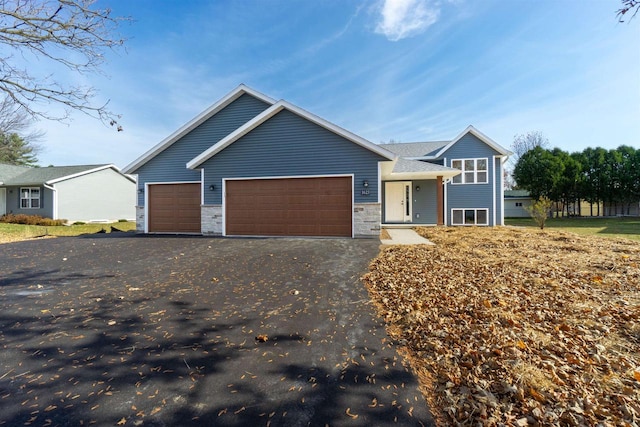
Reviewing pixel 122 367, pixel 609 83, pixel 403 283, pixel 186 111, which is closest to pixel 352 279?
pixel 403 283

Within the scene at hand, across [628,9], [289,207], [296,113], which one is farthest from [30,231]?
[628,9]

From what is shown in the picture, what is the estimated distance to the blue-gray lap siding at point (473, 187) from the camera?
54.8 ft

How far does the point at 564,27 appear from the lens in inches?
275

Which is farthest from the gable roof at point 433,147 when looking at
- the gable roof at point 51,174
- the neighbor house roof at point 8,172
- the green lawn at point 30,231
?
the neighbor house roof at point 8,172

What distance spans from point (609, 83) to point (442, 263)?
6734 mm

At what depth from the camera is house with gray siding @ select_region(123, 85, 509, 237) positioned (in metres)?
10.7

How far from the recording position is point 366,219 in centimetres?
1064

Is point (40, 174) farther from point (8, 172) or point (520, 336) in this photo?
point (520, 336)

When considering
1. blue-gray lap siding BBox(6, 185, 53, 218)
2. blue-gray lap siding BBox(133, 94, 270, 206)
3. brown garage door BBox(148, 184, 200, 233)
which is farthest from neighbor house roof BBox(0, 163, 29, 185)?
brown garage door BBox(148, 184, 200, 233)

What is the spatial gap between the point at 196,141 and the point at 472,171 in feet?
50.9

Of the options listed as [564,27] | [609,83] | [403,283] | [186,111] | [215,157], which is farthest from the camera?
[186,111]

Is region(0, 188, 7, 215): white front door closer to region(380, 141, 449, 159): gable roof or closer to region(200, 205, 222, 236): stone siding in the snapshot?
region(200, 205, 222, 236): stone siding

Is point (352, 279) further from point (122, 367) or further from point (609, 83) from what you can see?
point (609, 83)

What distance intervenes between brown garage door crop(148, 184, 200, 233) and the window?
53.6 ft
